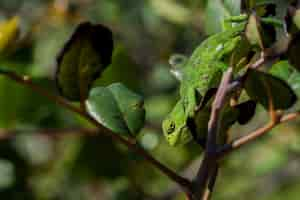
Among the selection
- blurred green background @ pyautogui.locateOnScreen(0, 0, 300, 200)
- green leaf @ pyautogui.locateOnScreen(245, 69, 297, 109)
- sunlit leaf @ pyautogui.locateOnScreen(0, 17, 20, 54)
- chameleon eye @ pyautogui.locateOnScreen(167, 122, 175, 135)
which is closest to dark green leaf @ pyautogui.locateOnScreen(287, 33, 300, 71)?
green leaf @ pyautogui.locateOnScreen(245, 69, 297, 109)

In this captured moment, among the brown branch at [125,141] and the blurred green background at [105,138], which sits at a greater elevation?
the brown branch at [125,141]

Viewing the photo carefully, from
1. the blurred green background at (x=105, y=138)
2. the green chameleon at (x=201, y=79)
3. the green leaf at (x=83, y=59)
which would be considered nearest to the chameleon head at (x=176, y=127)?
the green chameleon at (x=201, y=79)

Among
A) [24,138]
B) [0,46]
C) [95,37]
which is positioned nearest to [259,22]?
[95,37]

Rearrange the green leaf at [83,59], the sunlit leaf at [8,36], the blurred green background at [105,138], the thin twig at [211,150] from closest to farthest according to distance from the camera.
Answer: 1. the thin twig at [211,150]
2. the green leaf at [83,59]
3. the sunlit leaf at [8,36]
4. the blurred green background at [105,138]

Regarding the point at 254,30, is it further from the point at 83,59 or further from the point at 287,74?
the point at 83,59

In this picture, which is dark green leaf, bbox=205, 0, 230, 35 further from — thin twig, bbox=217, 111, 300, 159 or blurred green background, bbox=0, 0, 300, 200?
blurred green background, bbox=0, 0, 300, 200

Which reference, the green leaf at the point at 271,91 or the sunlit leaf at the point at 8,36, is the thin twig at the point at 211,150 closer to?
the green leaf at the point at 271,91

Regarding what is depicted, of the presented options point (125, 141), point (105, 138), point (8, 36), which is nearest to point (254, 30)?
point (125, 141)
